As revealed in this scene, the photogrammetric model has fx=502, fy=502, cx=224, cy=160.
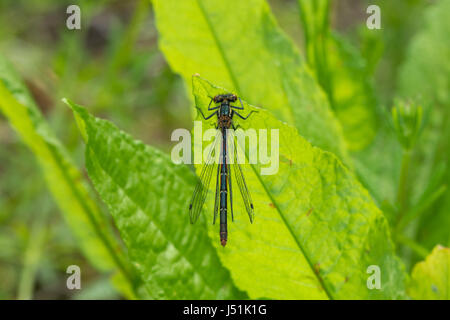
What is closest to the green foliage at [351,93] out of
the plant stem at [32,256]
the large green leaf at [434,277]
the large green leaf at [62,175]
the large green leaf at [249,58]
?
the large green leaf at [249,58]

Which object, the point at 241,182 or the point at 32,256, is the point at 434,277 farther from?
the point at 32,256

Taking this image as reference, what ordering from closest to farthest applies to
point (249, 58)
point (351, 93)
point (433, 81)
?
point (249, 58)
point (351, 93)
point (433, 81)

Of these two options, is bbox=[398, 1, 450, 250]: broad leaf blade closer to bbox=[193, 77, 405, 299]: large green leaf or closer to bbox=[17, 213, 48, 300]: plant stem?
bbox=[193, 77, 405, 299]: large green leaf

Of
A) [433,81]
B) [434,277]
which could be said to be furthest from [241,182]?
[433,81]

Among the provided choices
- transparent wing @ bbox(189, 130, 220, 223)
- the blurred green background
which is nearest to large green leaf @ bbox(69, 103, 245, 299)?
transparent wing @ bbox(189, 130, 220, 223)
